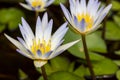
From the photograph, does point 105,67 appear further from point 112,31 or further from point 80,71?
point 112,31

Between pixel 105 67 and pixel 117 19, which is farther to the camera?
pixel 117 19

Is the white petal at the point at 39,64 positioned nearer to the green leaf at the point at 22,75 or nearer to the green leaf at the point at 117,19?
the green leaf at the point at 22,75

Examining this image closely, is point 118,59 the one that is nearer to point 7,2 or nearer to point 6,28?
point 6,28

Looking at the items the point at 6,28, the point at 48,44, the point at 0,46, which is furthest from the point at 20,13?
the point at 48,44

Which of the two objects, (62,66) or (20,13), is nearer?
(62,66)

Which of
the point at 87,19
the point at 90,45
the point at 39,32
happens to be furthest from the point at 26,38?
the point at 90,45

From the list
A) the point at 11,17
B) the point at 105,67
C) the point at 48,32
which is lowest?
the point at 105,67

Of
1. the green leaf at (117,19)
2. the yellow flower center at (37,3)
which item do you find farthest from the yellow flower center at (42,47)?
the green leaf at (117,19)
